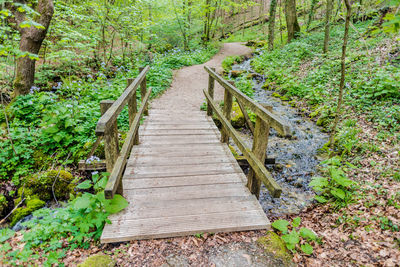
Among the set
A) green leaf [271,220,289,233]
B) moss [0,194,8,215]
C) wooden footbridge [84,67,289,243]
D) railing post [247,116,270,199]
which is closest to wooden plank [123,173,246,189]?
wooden footbridge [84,67,289,243]

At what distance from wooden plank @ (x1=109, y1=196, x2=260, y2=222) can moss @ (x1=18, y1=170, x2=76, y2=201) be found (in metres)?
2.53

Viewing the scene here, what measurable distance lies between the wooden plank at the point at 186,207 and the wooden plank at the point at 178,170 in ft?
2.20

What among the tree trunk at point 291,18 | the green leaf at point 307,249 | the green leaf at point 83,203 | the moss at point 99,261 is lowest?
the moss at point 99,261

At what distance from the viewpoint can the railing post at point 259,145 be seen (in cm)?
290

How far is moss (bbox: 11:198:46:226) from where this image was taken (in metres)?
4.04

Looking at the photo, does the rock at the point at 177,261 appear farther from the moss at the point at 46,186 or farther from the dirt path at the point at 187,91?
the dirt path at the point at 187,91

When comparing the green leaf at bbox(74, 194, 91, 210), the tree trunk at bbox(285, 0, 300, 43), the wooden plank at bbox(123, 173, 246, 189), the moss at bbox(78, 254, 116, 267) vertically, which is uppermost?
the tree trunk at bbox(285, 0, 300, 43)

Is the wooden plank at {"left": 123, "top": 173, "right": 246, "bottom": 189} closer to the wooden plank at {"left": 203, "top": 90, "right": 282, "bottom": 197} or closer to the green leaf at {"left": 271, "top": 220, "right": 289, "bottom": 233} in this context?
the wooden plank at {"left": 203, "top": 90, "right": 282, "bottom": 197}

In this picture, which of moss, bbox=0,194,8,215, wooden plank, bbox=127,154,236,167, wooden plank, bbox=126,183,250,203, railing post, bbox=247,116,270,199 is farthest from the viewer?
moss, bbox=0,194,8,215

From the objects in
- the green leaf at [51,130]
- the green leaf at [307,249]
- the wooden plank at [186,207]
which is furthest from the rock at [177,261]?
the green leaf at [51,130]

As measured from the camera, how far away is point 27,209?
4.18 metres

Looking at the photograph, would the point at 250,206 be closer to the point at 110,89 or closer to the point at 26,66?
the point at 110,89

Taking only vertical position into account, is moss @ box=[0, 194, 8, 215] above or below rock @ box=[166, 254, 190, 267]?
below

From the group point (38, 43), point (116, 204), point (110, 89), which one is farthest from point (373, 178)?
point (38, 43)
